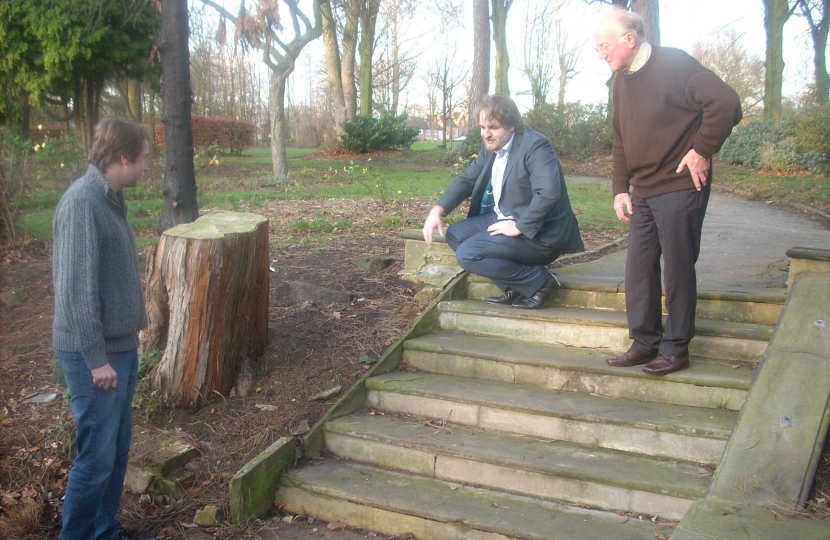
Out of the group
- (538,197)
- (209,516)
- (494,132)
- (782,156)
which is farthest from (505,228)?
(782,156)

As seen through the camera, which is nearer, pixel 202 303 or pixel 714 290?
pixel 202 303

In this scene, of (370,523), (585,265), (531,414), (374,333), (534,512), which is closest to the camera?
(534,512)

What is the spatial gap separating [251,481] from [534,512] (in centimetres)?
144

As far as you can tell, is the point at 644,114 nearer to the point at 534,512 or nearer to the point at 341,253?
the point at 534,512

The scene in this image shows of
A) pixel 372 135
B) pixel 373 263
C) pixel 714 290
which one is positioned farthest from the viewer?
pixel 372 135

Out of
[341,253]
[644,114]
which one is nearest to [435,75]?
[341,253]

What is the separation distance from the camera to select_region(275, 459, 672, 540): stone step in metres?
3.07

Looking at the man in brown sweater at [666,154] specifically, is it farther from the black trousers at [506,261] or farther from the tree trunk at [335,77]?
the tree trunk at [335,77]

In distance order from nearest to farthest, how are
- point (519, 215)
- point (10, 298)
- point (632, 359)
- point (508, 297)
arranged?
point (632, 359)
point (519, 215)
point (508, 297)
point (10, 298)

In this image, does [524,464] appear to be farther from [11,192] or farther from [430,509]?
[11,192]

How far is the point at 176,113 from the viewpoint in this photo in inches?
217

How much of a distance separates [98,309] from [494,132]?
2685 mm

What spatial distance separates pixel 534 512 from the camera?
3.23m

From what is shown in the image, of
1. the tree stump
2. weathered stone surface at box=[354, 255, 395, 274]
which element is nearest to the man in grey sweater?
the tree stump
